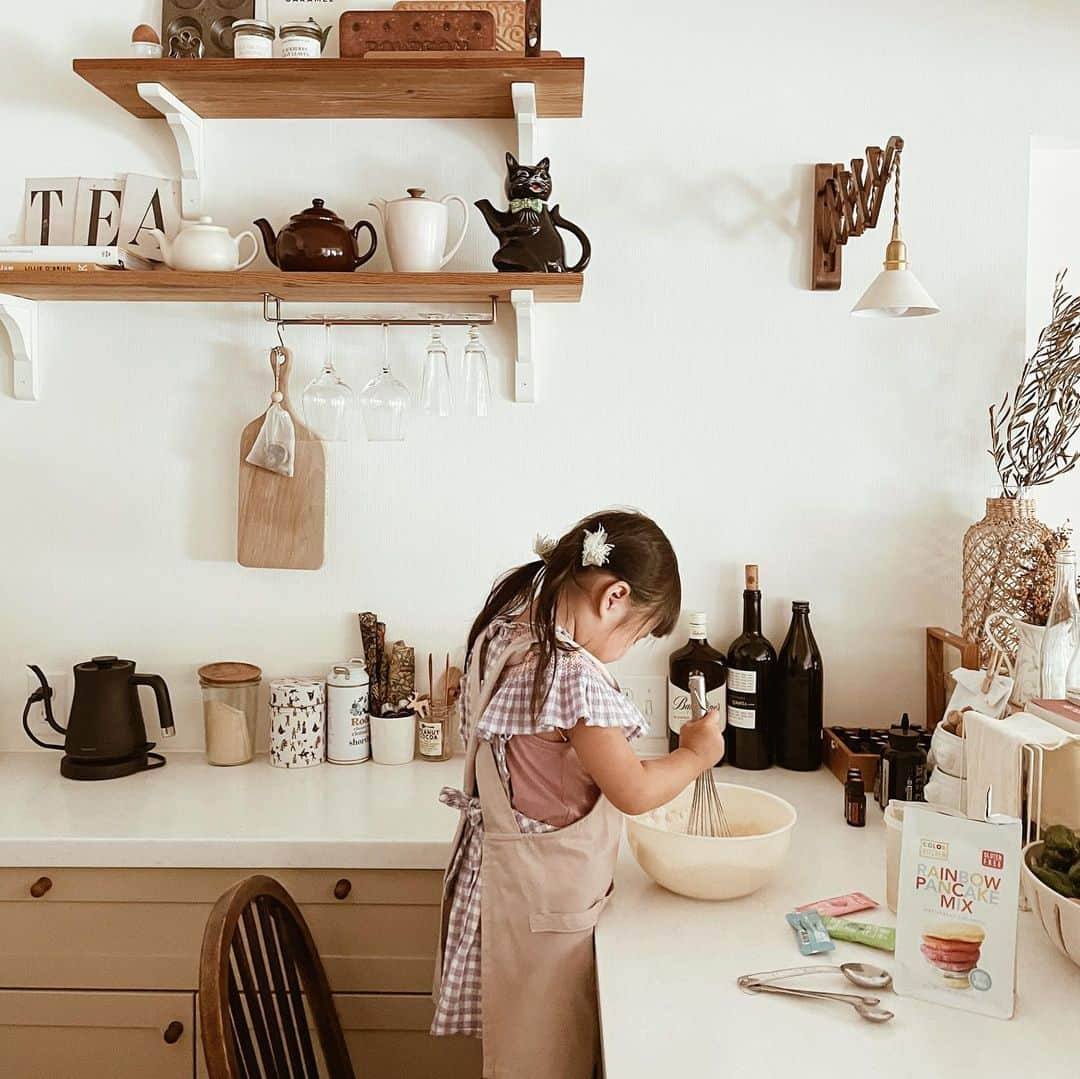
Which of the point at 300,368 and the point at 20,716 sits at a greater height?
the point at 300,368

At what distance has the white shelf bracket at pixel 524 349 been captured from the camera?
6.47 ft

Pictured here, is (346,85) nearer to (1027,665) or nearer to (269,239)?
(269,239)

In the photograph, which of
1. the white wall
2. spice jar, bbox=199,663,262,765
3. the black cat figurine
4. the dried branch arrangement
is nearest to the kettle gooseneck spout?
the white wall

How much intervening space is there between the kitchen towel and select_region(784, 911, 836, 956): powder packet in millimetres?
235

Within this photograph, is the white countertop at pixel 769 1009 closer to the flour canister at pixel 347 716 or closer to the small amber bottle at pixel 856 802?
the small amber bottle at pixel 856 802

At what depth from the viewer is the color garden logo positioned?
1189mm

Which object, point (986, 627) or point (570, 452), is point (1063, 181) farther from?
point (570, 452)

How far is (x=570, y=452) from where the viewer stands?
83.7 inches

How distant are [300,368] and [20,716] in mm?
865

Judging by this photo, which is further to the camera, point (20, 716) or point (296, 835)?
point (20, 716)

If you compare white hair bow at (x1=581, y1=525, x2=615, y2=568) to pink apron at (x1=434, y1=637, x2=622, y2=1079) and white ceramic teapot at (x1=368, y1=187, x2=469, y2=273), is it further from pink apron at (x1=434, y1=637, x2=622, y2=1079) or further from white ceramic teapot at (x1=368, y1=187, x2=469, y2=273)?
white ceramic teapot at (x1=368, y1=187, x2=469, y2=273)

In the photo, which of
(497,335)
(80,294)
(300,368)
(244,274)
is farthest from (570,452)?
(80,294)

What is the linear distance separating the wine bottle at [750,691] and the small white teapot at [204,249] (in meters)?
1.08

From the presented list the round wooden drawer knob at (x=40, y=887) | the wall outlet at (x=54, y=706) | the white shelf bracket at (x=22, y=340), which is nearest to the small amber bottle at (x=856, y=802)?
the round wooden drawer knob at (x=40, y=887)
